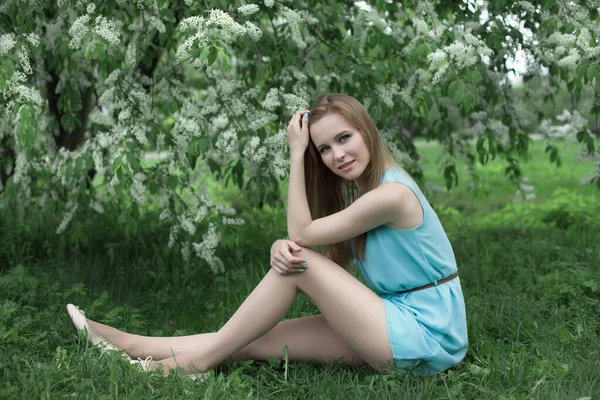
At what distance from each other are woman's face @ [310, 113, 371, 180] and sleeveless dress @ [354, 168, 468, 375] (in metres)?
0.13

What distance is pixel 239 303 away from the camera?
397 cm

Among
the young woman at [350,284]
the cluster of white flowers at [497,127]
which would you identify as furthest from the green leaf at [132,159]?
the cluster of white flowers at [497,127]

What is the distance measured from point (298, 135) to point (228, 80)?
4.92 ft

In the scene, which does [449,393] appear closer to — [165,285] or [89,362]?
[89,362]

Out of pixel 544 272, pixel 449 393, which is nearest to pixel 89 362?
pixel 449 393

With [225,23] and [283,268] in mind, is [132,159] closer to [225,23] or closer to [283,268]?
[225,23]

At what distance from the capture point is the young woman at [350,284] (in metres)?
2.82

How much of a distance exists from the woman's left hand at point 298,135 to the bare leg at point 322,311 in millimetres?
469

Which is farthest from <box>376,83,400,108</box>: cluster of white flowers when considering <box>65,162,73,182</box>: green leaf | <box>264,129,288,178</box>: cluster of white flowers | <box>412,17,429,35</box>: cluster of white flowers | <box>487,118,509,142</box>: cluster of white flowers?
<box>65,162,73,182</box>: green leaf

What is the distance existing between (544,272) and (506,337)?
1216mm

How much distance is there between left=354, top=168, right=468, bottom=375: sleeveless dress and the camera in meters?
2.82

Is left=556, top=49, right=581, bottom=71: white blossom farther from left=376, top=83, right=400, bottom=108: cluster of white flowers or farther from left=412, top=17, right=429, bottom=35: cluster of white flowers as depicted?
left=376, top=83, right=400, bottom=108: cluster of white flowers

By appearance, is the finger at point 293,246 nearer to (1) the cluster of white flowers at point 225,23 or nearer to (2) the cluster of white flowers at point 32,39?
(1) the cluster of white flowers at point 225,23

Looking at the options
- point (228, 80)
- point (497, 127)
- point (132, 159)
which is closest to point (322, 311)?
point (132, 159)
